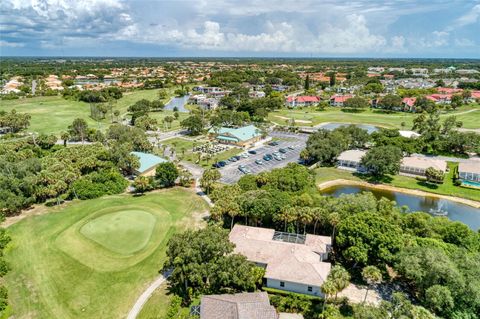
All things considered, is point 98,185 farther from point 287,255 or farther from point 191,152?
point 287,255

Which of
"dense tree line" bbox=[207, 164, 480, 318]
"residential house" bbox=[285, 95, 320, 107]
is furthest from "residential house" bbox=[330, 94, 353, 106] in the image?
"dense tree line" bbox=[207, 164, 480, 318]

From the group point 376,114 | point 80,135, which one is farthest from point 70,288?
point 376,114

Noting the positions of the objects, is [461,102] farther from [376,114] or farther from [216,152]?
[216,152]

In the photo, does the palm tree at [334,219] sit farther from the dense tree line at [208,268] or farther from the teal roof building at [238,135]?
the teal roof building at [238,135]

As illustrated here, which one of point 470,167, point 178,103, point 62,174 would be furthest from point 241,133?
point 178,103

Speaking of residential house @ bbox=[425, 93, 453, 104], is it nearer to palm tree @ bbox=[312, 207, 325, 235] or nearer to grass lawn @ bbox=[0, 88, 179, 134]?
grass lawn @ bbox=[0, 88, 179, 134]
